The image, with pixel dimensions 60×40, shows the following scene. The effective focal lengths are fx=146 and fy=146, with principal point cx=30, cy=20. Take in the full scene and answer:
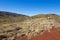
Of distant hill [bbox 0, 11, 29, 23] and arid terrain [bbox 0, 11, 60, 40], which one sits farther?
distant hill [bbox 0, 11, 29, 23]

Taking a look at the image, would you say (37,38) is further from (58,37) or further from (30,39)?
Answer: (58,37)

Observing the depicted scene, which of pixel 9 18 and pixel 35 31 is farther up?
pixel 9 18

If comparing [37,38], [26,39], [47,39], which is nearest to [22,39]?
[26,39]

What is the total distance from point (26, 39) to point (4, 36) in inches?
137

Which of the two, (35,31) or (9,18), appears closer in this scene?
(35,31)

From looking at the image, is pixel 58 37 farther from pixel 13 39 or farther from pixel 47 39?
pixel 13 39

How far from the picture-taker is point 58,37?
11820mm

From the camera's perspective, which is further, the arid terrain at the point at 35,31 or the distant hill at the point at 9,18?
the distant hill at the point at 9,18

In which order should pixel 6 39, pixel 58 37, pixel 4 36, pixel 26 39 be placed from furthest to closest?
pixel 4 36 → pixel 6 39 → pixel 26 39 → pixel 58 37

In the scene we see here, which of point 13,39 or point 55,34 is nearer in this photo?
point 55,34

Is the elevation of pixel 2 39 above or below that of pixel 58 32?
below

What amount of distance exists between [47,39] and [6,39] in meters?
4.93

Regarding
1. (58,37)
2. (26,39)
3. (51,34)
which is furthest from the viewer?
(26,39)

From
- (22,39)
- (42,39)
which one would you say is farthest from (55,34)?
(22,39)
